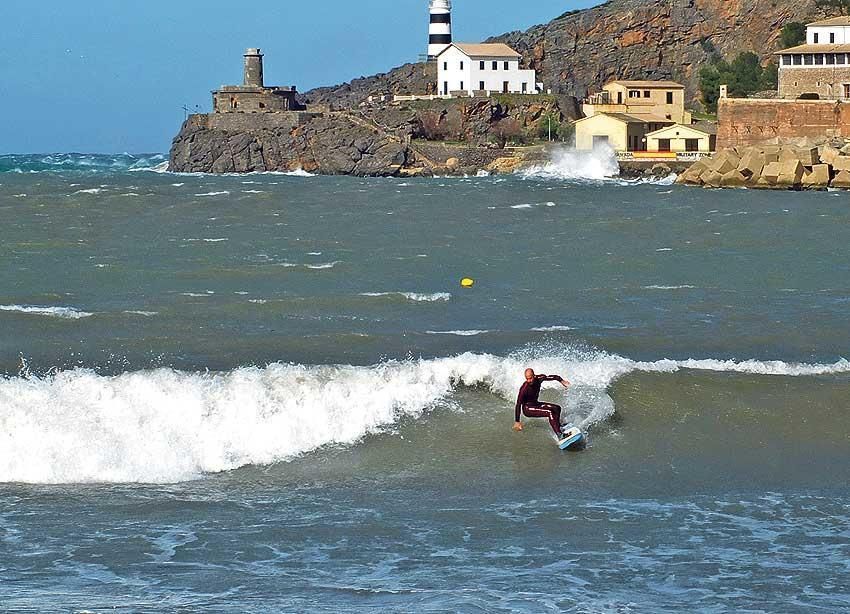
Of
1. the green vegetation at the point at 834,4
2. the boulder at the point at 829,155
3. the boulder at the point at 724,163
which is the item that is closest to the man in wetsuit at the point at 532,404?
the boulder at the point at 724,163

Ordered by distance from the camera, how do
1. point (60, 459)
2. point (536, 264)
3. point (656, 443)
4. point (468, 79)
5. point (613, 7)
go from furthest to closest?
point (613, 7), point (468, 79), point (536, 264), point (656, 443), point (60, 459)

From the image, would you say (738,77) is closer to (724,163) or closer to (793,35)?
(793,35)

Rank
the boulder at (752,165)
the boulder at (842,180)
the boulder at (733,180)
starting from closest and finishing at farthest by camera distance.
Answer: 1. the boulder at (842,180)
2. the boulder at (733,180)
3. the boulder at (752,165)

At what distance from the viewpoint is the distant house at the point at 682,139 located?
200ft

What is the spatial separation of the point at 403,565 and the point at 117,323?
11.1 m

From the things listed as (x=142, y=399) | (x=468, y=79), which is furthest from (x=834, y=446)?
(x=468, y=79)

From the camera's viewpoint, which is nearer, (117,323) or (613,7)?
(117,323)

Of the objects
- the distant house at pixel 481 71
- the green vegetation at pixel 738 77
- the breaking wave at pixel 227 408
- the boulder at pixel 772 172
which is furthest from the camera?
the distant house at pixel 481 71

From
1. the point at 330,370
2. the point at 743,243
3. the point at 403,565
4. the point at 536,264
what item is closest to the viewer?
the point at 403,565

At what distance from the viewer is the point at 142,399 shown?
14094 mm

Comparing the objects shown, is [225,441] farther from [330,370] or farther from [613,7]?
[613,7]

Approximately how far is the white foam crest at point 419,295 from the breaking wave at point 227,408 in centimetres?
660

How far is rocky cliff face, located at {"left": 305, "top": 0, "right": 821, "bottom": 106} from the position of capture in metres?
78.0

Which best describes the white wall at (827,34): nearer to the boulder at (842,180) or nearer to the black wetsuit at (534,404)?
the boulder at (842,180)
